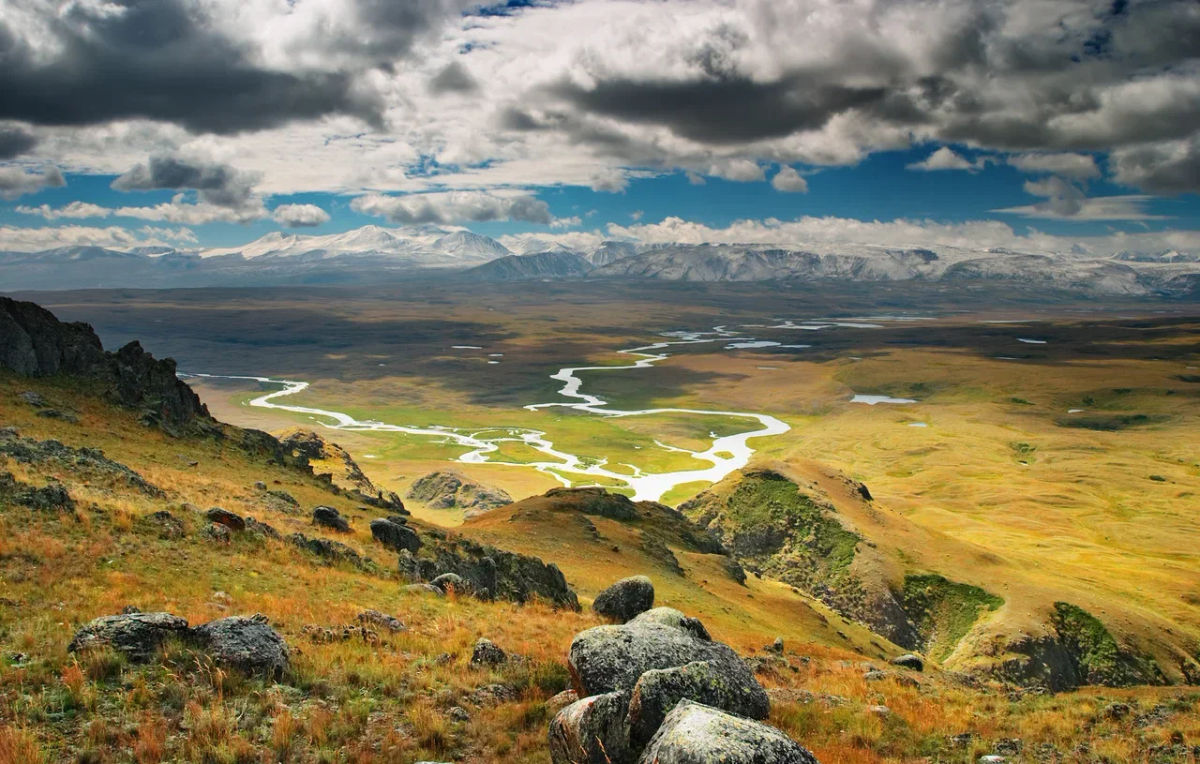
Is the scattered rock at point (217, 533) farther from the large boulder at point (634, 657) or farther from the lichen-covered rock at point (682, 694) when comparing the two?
the lichen-covered rock at point (682, 694)

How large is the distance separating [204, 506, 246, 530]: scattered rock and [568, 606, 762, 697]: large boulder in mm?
21513

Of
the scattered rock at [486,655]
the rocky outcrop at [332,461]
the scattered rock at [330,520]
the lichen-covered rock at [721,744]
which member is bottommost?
the rocky outcrop at [332,461]

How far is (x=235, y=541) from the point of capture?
2741 centimetres

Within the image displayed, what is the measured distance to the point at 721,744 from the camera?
372 inches

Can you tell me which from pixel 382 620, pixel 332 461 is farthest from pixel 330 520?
pixel 332 461

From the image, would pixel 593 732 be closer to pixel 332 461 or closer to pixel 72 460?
pixel 72 460

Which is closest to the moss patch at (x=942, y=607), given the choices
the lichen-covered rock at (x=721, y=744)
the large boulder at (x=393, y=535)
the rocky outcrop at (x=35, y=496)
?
the large boulder at (x=393, y=535)

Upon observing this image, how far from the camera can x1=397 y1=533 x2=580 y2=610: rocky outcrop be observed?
31344mm

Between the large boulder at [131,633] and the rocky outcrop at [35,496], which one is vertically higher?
the rocky outcrop at [35,496]

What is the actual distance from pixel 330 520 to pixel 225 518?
817 centimetres

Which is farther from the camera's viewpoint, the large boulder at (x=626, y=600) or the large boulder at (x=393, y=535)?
the large boulder at (x=393, y=535)

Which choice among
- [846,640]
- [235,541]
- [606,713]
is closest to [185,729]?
[606,713]

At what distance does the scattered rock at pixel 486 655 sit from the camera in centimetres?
1841

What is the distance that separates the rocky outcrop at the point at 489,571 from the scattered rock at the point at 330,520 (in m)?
4.73
